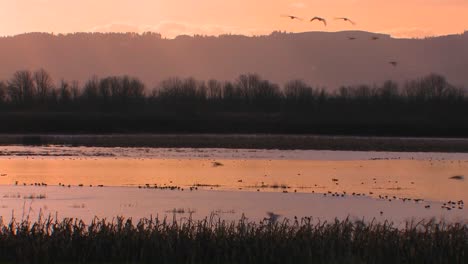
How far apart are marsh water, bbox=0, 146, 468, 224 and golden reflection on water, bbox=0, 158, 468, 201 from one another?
0.06 m

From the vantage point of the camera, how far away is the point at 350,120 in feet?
408

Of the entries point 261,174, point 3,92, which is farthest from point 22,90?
point 261,174

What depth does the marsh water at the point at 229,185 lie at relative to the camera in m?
32.7

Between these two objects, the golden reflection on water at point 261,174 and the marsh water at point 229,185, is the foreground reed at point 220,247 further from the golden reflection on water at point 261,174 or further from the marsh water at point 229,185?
the golden reflection on water at point 261,174

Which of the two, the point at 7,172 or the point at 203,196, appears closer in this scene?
the point at 203,196

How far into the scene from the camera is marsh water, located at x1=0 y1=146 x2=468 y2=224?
107 ft

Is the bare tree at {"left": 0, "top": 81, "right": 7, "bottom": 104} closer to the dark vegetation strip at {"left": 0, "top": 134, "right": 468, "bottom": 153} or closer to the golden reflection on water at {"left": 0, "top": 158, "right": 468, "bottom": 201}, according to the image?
the dark vegetation strip at {"left": 0, "top": 134, "right": 468, "bottom": 153}

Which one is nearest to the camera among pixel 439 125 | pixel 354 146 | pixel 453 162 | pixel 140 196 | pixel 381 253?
pixel 381 253

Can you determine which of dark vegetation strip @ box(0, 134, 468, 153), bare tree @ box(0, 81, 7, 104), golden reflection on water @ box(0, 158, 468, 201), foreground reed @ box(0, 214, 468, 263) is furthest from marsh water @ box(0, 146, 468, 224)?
bare tree @ box(0, 81, 7, 104)

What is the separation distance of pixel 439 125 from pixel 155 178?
75032 mm

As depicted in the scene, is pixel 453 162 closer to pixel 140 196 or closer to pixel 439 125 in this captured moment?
pixel 140 196

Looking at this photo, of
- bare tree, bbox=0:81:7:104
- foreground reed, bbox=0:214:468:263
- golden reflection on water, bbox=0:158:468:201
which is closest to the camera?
foreground reed, bbox=0:214:468:263

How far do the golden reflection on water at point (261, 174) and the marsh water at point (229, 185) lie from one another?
56 mm

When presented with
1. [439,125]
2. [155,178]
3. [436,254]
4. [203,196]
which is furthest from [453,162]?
[439,125]
